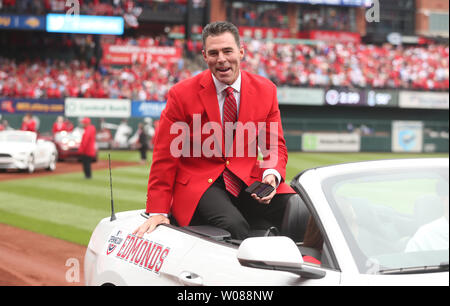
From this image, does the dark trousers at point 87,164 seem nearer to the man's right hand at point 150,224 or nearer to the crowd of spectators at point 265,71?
the crowd of spectators at point 265,71

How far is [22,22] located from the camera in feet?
119

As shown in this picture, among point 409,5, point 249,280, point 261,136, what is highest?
point 409,5

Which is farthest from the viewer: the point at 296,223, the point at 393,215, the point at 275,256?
the point at 296,223

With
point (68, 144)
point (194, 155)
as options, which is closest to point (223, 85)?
point (194, 155)

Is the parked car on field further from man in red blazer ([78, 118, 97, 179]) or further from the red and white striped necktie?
the red and white striped necktie

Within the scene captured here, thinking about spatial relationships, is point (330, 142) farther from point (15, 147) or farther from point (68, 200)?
point (68, 200)

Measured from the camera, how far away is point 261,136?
4.08m

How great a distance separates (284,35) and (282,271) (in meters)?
46.4

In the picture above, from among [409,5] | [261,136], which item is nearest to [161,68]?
[409,5]

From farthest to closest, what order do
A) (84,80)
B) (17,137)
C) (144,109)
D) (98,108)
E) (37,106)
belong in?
(84,80) → (144,109) → (98,108) → (37,106) → (17,137)

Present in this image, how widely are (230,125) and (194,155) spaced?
11.2 inches

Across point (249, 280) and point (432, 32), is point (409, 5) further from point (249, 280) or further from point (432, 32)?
point (249, 280)

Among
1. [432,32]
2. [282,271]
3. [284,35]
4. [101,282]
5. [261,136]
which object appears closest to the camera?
[282,271]

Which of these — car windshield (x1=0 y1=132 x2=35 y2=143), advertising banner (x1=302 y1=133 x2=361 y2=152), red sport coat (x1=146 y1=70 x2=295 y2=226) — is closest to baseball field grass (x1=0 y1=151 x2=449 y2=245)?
car windshield (x1=0 y1=132 x2=35 y2=143)
